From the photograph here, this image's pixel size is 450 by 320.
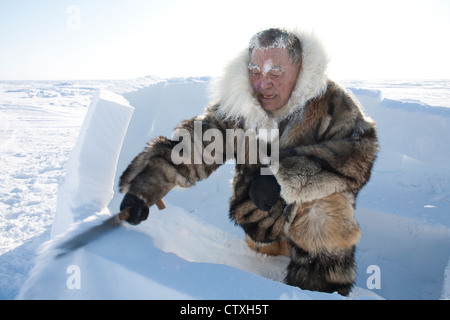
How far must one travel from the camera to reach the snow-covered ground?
2.38ft

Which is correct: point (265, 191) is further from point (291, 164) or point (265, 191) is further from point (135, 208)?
point (135, 208)

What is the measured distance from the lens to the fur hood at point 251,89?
1333mm

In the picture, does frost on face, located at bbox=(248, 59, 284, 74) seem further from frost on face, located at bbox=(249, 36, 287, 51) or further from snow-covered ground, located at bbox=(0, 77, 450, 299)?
snow-covered ground, located at bbox=(0, 77, 450, 299)

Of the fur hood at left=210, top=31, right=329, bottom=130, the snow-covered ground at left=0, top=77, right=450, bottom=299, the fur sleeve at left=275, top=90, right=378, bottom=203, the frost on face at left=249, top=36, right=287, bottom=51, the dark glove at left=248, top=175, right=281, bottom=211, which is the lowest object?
the snow-covered ground at left=0, top=77, right=450, bottom=299

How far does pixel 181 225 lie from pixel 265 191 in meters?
0.66

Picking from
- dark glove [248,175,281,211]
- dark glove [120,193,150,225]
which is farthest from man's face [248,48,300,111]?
dark glove [120,193,150,225]

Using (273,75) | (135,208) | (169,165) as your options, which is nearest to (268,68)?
(273,75)

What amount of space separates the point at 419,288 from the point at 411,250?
0.34 m

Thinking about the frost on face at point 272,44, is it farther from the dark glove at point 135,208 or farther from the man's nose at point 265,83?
the dark glove at point 135,208

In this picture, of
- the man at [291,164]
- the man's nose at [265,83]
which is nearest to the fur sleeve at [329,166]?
the man at [291,164]
